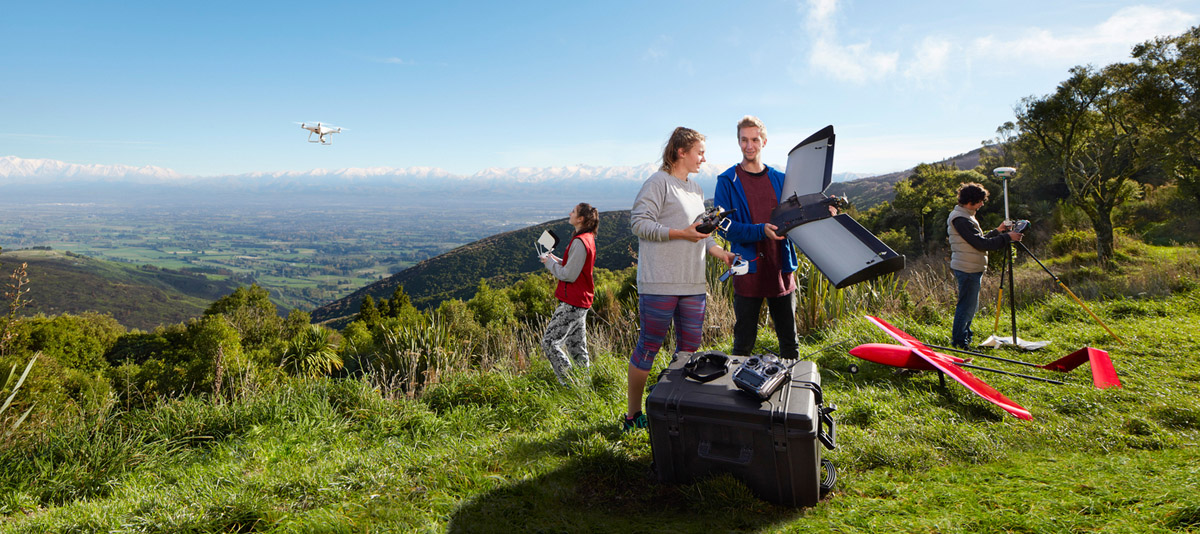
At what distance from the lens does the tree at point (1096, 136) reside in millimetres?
14648

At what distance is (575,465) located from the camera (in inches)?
97.7

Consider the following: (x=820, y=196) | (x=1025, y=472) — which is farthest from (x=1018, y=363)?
(x=820, y=196)

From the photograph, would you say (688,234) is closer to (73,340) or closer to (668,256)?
(668,256)

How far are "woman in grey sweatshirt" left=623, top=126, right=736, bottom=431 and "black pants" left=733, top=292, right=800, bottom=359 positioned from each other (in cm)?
59

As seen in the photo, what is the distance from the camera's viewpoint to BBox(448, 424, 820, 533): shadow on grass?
77.5 inches

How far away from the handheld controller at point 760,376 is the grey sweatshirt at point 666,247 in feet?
1.84

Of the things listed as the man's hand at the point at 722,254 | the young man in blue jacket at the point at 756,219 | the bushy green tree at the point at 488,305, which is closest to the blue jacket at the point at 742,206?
the young man in blue jacket at the point at 756,219

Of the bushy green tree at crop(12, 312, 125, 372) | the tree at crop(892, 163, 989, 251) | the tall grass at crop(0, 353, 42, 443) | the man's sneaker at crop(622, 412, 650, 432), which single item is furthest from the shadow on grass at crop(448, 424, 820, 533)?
the bushy green tree at crop(12, 312, 125, 372)

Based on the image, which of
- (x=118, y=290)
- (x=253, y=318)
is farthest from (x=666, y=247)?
(x=118, y=290)

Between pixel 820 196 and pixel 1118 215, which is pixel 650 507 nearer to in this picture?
pixel 820 196

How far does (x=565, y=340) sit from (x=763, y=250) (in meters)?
1.67

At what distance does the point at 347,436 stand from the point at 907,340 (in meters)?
3.74

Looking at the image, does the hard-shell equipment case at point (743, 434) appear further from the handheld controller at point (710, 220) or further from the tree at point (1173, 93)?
the tree at point (1173, 93)

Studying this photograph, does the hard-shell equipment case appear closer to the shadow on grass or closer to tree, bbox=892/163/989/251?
the shadow on grass
